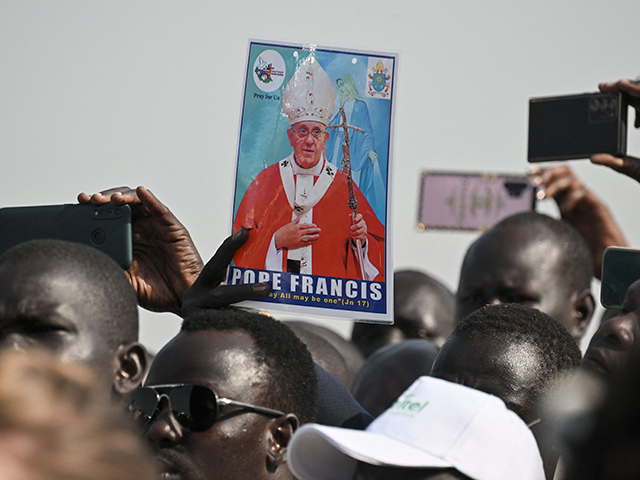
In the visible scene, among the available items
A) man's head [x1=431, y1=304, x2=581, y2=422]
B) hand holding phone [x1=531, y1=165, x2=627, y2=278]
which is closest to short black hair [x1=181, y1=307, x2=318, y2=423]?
man's head [x1=431, y1=304, x2=581, y2=422]

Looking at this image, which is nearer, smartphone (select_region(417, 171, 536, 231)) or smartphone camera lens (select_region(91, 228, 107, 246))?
smartphone camera lens (select_region(91, 228, 107, 246))

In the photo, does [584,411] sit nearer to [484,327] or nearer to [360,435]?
[360,435]

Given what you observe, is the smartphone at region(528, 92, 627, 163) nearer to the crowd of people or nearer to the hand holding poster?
the crowd of people

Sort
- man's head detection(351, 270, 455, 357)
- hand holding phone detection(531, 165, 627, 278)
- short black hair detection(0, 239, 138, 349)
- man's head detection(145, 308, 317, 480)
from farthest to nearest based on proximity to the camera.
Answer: man's head detection(351, 270, 455, 357) → hand holding phone detection(531, 165, 627, 278) → short black hair detection(0, 239, 138, 349) → man's head detection(145, 308, 317, 480)

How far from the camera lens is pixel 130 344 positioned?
3.02m

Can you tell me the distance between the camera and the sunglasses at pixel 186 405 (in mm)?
2676

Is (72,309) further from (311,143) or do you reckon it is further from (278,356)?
(311,143)

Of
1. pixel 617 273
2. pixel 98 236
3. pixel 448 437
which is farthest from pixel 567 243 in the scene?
pixel 448 437

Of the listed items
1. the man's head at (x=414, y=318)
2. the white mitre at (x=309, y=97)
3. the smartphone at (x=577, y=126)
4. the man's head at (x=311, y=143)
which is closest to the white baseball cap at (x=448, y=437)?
the man's head at (x=311, y=143)

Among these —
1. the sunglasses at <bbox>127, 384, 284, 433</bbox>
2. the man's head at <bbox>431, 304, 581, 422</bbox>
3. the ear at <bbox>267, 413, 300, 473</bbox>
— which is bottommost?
the ear at <bbox>267, 413, 300, 473</bbox>

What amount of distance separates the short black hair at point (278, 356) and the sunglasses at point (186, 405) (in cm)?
13

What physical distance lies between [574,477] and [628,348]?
32 cm

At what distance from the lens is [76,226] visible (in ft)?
11.0

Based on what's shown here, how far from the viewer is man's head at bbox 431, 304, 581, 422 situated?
2.58m
